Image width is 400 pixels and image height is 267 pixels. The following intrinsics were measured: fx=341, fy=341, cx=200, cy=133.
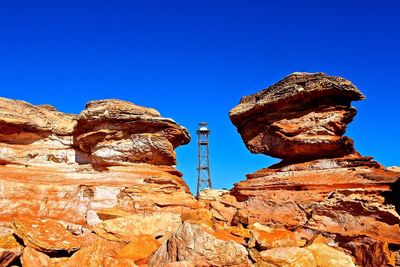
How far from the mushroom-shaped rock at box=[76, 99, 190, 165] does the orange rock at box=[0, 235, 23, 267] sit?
7173 mm

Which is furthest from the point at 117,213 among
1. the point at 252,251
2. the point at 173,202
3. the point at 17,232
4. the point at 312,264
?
the point at 312,264

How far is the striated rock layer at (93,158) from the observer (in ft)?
49.9

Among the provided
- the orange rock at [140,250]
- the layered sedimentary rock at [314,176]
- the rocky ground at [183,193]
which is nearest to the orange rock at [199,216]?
the rocky ground at [183,193]

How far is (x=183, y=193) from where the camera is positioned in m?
16.5

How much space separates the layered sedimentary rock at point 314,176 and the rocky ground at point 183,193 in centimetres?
5

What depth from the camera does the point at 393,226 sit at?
12.3 metres

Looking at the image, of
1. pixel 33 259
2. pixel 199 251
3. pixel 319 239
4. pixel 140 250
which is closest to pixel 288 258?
pixel 199 251

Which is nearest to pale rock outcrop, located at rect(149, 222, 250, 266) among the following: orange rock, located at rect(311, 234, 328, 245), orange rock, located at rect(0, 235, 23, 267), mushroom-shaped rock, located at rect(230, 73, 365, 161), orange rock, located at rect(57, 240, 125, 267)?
orange rock, located at rect(57, 240, 125, 267)

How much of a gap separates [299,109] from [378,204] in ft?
21.8

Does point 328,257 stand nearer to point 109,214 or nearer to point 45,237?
point 109,214

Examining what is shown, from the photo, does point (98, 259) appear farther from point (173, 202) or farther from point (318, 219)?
point (318, 219)

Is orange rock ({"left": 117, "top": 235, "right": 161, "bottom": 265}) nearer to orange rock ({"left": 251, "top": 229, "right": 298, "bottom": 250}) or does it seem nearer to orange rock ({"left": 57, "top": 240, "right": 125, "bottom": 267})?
orange rock ({"left": 57, "top": 240, "right": 125, "bottom": 267})

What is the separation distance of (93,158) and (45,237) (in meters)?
7.38

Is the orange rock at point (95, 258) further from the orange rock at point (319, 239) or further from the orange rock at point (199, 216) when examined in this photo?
the orange rock at point (319, 239)
